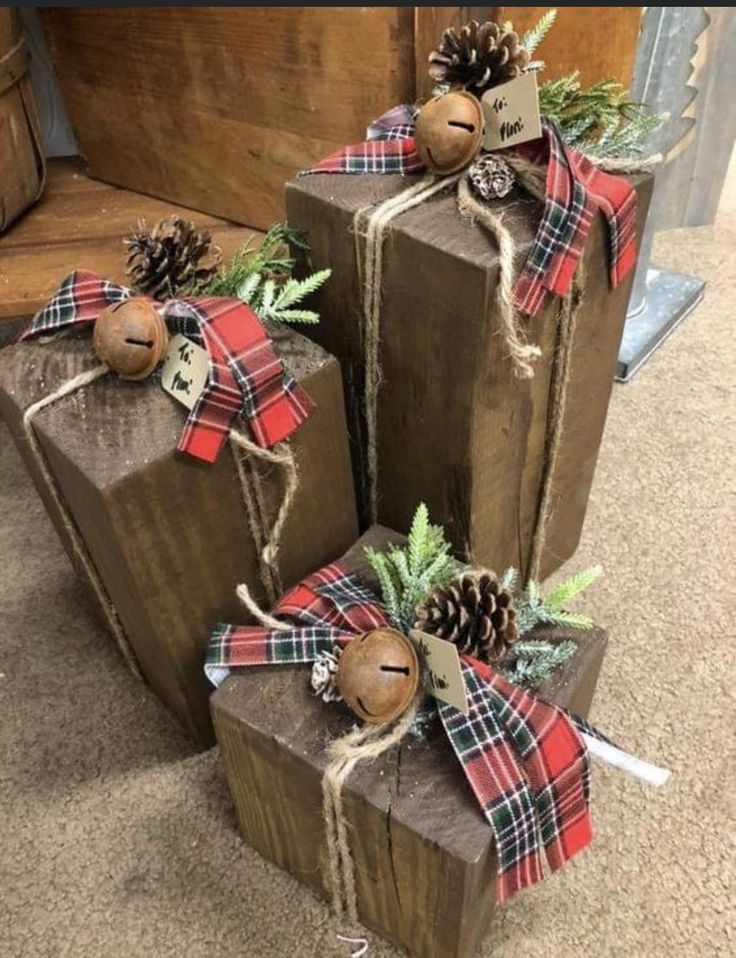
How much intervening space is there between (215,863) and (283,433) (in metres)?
0.43

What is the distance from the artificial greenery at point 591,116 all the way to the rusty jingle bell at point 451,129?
0.37 feet

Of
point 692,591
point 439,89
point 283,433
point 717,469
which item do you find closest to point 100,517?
point 283,433

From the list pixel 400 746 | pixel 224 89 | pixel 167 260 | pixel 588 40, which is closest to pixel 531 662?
pixel 400 746

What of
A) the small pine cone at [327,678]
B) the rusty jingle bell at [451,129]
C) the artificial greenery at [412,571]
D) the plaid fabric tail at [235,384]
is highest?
the rusty jingle bell at [451,129]

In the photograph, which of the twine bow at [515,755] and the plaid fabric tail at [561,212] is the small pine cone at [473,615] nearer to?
the twine bow at [515,755]

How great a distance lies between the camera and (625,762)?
700 mm

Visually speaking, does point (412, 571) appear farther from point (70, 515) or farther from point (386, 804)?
point (70, 515)

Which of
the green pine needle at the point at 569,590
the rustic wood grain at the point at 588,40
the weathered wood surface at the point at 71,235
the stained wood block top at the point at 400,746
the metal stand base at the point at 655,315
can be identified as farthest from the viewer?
the metal stand base at the point at 655,315

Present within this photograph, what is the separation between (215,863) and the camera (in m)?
0.89

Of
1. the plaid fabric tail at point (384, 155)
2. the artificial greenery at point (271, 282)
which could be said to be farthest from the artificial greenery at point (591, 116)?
the artificial greenery at point (271, 282)

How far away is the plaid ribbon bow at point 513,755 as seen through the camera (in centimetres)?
68

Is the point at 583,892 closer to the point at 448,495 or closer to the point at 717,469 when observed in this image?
the point at 448,495

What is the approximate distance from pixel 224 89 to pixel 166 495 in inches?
22.7

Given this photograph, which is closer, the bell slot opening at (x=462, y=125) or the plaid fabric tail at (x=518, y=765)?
the plaid fabric tail at (x=518, y=765)
